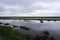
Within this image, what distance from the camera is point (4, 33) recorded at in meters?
29.4

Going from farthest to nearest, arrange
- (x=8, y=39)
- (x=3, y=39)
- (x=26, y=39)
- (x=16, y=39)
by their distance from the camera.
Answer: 1. (x=26, y=39)
2. (x=16, y=39)
3. (x=8, y=39)
4. (x=3, y=39)

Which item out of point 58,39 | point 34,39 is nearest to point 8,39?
point 34,39

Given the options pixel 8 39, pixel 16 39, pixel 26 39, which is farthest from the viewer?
pixel 26 39

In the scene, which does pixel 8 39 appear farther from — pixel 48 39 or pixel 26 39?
pixel 48 39

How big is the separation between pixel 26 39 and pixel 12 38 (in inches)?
192

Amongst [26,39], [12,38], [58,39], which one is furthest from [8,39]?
[58,39]

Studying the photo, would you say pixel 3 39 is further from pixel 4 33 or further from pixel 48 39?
pixel 48 39

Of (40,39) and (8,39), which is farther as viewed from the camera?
(40,39)

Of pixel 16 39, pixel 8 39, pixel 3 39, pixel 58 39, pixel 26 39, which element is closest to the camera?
pixel 3 39

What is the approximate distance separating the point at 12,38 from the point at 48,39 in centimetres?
982

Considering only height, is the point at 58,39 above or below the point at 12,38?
below

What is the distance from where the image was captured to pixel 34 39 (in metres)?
35.4

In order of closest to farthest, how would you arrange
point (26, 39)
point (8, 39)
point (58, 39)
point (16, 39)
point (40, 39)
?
point (8, 39)
point (16, 39)
point (26, 39)
point (40, 39)
point (58, 39)

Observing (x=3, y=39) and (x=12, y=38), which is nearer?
(x=3, y=39)
